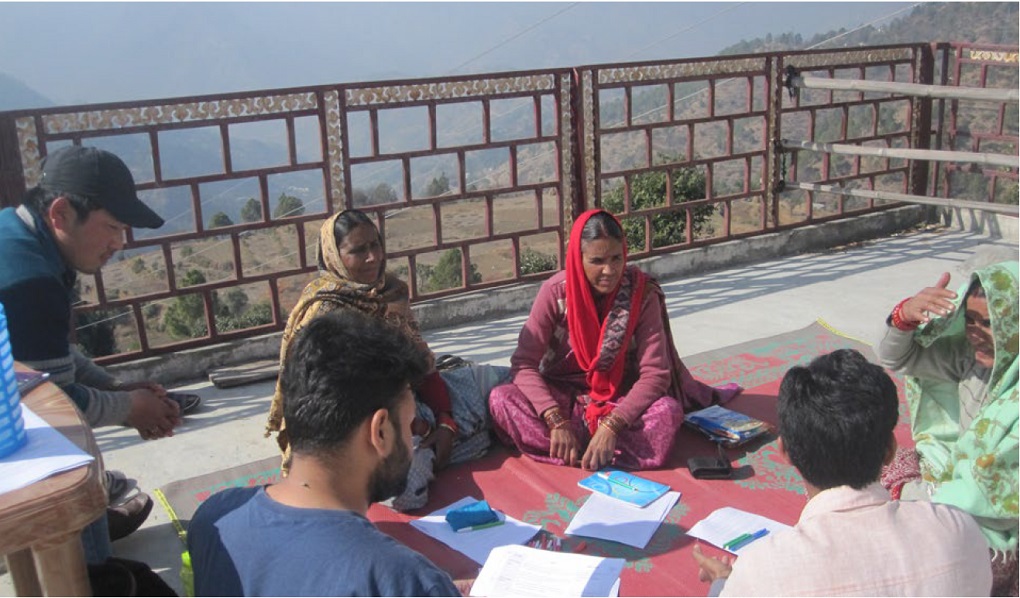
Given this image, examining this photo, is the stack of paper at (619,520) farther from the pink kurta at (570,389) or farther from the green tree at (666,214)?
the green tree at (666,214)

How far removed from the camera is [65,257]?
8.77 ft

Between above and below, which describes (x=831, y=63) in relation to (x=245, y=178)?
above

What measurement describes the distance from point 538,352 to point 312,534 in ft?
7.89

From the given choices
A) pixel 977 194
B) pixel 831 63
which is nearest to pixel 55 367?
pixel 831 63

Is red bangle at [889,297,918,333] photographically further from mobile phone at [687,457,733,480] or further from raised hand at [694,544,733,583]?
raised hand at [694,544,733,583]

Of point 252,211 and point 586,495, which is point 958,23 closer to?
point 252,211

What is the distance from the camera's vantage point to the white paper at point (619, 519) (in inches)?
116

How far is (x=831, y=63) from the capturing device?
7059 millimetres

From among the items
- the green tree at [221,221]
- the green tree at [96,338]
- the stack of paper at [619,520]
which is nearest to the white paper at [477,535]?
the stack of paper at [619,520]

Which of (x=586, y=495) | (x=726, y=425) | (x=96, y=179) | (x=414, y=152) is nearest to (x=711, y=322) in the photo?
(x=726, y=425)

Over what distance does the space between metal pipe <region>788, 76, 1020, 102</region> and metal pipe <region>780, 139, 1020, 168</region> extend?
396mm

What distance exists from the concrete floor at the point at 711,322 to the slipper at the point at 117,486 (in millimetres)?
157

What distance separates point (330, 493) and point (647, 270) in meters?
5.28

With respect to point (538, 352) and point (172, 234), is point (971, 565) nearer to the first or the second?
point (538, 352)
